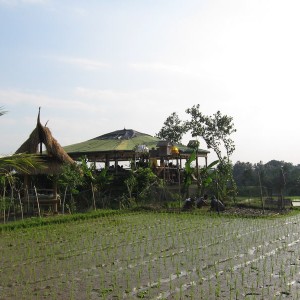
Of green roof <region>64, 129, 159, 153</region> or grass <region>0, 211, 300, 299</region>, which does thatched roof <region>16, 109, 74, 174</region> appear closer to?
grass <region>0, 211, 300, 299</region>

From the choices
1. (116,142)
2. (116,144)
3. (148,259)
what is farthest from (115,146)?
(148,259)

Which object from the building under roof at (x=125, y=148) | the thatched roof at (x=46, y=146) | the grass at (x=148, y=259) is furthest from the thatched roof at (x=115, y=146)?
the grass at (x=148, y=259)

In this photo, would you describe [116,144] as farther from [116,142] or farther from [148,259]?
[148,259]

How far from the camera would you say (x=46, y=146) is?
1569 centimetres

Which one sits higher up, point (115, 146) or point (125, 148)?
point (115, 146)

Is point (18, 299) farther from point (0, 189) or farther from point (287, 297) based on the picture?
point (0, 189)

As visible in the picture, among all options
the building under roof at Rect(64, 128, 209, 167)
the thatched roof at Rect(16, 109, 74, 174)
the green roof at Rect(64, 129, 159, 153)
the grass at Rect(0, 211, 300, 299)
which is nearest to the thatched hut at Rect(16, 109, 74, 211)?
the thatched roof at Rect(16, 109, 74, 174)

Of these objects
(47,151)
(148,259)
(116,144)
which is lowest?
(148,259)

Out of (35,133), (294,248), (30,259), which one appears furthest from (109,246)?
(35,133)

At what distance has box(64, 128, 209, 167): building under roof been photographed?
21047 millimetres

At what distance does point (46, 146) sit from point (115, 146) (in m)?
7.33

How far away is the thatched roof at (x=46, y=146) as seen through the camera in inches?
614

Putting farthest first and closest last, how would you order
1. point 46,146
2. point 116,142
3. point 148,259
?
point 116,142, point 46,146, point 148,259

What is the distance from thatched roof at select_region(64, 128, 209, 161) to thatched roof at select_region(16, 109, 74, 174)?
562 cm
